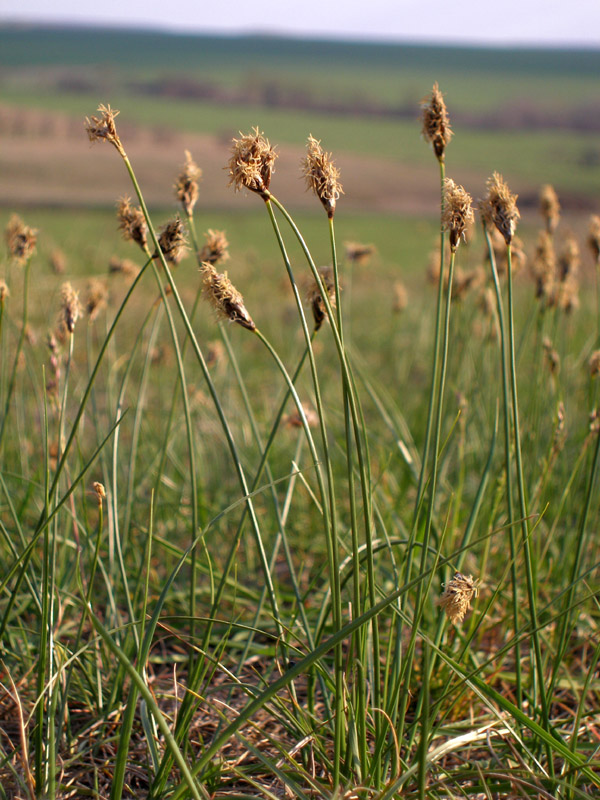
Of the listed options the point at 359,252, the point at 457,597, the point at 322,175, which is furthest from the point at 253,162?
the point at 359,252

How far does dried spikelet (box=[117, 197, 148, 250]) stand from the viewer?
3.00ft

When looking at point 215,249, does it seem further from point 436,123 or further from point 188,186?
point 436,123

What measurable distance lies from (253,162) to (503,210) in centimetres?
34

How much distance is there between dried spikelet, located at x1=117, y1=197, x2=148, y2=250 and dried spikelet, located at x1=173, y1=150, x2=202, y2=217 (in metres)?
0.08

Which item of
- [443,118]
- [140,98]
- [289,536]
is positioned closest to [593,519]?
[289,536]

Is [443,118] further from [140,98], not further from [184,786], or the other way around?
[140,98]

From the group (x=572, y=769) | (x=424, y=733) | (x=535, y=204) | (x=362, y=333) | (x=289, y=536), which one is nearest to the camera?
(x=424, y=733)

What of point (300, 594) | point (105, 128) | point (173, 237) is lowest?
point (300, 594)

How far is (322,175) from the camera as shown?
0.71 meters

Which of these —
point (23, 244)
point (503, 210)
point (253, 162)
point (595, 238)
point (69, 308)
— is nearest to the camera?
point (253, 162)

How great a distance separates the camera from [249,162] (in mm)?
695

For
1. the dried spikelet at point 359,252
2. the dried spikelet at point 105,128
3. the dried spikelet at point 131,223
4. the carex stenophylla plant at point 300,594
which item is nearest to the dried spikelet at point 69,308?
the carex stenophylla plant at point 300,594

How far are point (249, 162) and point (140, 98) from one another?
132 ft

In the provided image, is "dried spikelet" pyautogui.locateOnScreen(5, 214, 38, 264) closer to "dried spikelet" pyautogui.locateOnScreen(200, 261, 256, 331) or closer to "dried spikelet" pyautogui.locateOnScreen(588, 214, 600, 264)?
"dried spikelet" pyautogui.locateOnScreen(200, 261, 256, 331)
